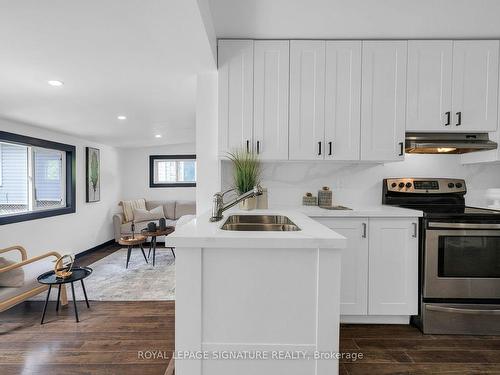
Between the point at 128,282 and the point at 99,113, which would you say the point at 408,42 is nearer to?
the point at 99,113

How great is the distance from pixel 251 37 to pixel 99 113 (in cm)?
214

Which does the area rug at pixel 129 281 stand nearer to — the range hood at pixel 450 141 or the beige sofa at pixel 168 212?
the beige sofa at pixel 168 212

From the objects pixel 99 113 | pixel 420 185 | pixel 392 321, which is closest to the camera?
pixel 392 321

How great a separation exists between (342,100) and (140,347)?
2.51 m

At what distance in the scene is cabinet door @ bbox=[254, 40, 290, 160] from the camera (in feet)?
7.72

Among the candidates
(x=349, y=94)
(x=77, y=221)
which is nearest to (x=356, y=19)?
(x=349, y=94)

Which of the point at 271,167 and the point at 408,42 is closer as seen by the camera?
the point at 408,42

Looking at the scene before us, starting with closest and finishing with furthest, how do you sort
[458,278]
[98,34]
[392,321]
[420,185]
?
[98,34] < [458,278] < [392,321] < [420,185]

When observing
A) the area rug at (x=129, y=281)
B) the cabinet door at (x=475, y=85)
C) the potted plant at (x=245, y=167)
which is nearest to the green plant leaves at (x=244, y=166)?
the potted plant at (x=245, y=167)

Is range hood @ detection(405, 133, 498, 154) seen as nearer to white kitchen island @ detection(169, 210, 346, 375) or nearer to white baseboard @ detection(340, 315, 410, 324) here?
white baseboard @ detection(340, 315, 410, 324)

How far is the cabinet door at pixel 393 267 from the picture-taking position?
2199 mm

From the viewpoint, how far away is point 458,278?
213cm

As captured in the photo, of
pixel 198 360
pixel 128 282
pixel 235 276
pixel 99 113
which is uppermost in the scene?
pixel 99 113

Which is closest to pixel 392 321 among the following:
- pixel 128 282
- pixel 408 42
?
pixel 408 42
